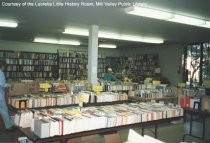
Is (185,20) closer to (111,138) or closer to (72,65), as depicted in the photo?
(111,138)

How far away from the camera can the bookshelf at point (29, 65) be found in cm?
1350

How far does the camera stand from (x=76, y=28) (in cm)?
946

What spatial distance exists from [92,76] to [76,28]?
2.27 meters

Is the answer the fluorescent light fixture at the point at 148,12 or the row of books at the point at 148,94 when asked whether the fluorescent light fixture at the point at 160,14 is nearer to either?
the fluorescent light fixture at the point at 148,12

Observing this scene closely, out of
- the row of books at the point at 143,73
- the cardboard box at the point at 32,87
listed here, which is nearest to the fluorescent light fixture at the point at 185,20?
the cardboard box at the point at 32,87

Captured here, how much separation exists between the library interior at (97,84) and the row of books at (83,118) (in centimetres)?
2

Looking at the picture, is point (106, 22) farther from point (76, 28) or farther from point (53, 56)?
point (53, 56)

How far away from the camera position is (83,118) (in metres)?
4.09

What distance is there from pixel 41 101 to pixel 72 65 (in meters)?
8.39

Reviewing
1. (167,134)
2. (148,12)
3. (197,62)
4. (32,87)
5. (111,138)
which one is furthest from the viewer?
(197,62)

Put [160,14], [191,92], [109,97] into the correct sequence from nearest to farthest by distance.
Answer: [160,14]
[109,97]
[191,92]

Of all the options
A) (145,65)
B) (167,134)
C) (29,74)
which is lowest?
(167,134)

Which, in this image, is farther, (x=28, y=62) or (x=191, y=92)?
(x=28, y=62)

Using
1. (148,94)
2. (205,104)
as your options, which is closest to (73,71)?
(148,94)
